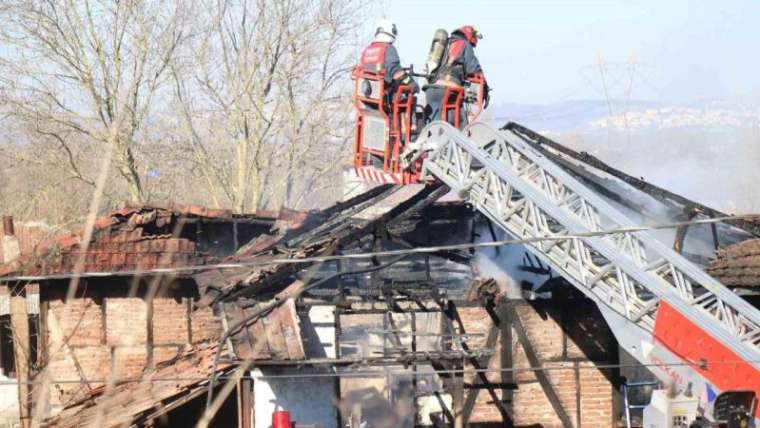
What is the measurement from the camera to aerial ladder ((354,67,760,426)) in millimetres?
8438

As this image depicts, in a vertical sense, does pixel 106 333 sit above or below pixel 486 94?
below

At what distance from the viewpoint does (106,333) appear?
46.8ft

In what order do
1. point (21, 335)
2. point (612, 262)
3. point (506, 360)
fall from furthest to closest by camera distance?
1. point (21, 335)
2. point (506, 360)
3. point (612, 262)

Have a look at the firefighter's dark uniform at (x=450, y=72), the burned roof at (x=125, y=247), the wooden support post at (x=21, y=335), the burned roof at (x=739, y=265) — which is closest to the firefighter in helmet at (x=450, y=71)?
the firefighter's dark uniform at (x=450, y=72)

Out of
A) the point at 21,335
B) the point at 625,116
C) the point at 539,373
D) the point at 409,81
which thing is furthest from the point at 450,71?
the point at 625,116

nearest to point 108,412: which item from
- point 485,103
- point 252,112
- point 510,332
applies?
point 510,332

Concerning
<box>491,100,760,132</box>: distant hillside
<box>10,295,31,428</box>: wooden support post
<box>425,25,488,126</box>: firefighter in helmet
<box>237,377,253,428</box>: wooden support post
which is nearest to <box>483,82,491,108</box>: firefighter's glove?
<box>425,25,488,126</box>: firefighter in helmet

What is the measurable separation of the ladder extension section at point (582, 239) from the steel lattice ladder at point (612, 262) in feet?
0.03

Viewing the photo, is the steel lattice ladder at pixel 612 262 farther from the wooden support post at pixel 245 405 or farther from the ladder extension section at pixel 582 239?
the wooden support post at pixel 245 405

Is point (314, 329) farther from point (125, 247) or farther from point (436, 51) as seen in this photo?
point (436, 51)

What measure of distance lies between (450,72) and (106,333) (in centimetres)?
646

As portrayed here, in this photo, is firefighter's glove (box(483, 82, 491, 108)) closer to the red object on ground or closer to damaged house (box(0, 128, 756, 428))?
damaged house (box(0, 128, 756, 428))

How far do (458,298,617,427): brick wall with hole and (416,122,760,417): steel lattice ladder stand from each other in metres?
2.06

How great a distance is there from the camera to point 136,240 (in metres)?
14.1
